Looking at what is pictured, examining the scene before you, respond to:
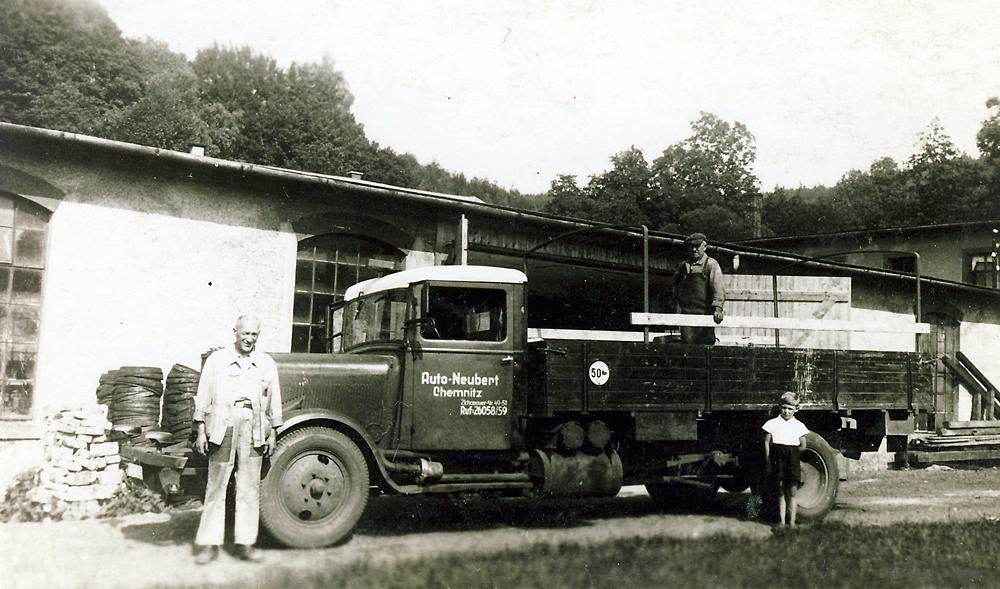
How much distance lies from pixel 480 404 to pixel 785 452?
8.84ft

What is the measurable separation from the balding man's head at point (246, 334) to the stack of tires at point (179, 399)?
212 centimetres

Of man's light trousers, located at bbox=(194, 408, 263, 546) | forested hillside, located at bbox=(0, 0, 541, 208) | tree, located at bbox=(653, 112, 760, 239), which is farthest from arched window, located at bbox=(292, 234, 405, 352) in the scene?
tree, located at bbox=(653, 112, 760, 239)

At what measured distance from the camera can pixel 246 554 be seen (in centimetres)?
535

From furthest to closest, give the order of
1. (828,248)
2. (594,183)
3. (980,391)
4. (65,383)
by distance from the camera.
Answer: (594,183), (828,248), (980,391), (65,383)

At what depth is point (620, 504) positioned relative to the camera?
845 centimetres

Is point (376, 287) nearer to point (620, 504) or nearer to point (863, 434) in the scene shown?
point (620, 504)

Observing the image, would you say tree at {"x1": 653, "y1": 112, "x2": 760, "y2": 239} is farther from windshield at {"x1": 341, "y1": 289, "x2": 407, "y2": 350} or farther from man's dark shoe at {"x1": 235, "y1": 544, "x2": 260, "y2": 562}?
man's dark shoe at {"x1": 235, "y1": 544, "x2": 260, "y2": 562}

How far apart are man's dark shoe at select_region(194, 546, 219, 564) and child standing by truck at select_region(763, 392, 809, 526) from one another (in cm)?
456

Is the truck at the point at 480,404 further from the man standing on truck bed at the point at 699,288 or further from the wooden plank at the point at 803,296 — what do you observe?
the wooden plank at the point at 803,296

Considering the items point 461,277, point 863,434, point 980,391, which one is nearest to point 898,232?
point 980,391

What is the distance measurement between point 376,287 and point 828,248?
69.4 ft

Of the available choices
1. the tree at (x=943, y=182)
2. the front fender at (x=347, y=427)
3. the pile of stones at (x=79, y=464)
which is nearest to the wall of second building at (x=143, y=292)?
the pile of stones at (x=79, y=464)

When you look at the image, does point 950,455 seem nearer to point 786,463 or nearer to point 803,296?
point 803,296

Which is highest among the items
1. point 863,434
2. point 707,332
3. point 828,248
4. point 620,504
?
point 828,248
